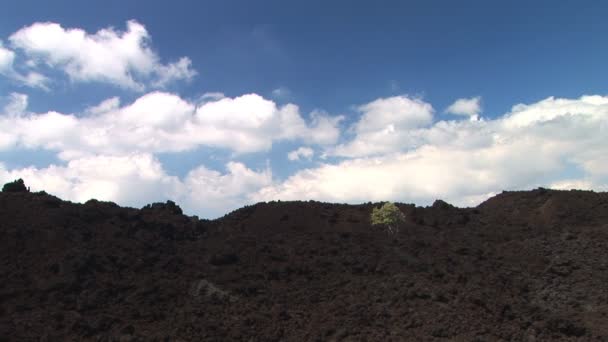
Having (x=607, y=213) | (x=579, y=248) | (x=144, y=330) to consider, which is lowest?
(x=144, y=330)

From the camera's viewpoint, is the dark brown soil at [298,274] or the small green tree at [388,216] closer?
the dark brown soil at [298,274]

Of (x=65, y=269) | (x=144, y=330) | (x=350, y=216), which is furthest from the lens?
(x=350, y=216)

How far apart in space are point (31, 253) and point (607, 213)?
57.6 meters

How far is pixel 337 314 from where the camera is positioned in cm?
3375

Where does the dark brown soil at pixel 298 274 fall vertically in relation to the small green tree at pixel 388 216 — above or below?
below

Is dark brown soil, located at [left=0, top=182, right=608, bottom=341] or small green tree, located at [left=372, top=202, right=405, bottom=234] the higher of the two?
small green tree, located at [left=372, top=202, right=405, bottom=234]

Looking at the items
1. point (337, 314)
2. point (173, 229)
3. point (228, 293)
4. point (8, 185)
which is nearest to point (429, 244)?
point (337, 314)

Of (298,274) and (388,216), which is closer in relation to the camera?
(298,274)

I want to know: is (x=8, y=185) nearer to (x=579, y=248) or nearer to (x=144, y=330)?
(x=144, y=330)

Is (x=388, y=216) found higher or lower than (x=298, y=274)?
higher

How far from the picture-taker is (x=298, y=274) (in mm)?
42250

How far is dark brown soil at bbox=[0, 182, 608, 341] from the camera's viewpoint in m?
31.6

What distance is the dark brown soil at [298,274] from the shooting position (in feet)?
104

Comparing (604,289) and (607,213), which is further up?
(607,213)
